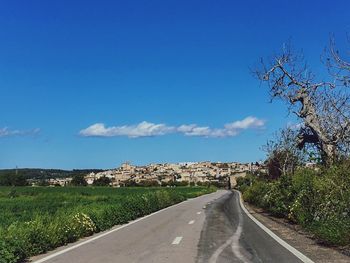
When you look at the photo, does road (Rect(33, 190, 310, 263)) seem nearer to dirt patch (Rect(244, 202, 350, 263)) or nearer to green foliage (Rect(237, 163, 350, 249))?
dirt patch (Rect(244, 202, 350, 263))

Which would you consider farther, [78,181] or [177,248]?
[78,181]

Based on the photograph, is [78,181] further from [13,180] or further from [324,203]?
[324,203]

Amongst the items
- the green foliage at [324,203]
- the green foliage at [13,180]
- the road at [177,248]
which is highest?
the green foliage at [13,180]

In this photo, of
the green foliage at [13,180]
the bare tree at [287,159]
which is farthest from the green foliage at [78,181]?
the bare tree at [287,159]

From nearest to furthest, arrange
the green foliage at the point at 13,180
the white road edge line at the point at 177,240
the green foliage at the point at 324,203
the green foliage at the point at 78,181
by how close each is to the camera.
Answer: the green foliage at the point at 324,203
the white road edge line at the point at 177,240
the green foliage at the point at 13,180
the green foliage at the point at 78,181

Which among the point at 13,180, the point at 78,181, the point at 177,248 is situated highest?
the point at 78,181

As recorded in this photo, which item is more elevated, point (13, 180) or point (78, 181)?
point (78, 181)

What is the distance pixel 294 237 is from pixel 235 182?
565ft

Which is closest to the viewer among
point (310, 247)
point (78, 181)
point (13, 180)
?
point (310, 247)

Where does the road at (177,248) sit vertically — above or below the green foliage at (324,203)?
below

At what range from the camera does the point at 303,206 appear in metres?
18.7

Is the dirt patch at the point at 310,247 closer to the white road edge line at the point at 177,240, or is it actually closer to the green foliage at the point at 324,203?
the green foliage at the point at 324,203

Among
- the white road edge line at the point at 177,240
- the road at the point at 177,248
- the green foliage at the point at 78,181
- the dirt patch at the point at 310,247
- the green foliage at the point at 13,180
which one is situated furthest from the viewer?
the green foliage at the point at 78,181

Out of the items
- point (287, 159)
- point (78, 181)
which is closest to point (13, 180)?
point (78, 181)
